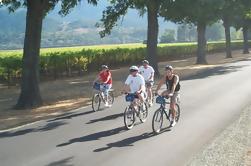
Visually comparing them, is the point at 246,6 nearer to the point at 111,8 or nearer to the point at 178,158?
the point at 111,8

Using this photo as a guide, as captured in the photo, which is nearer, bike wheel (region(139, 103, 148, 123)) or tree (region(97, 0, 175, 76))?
bike wheel (region(139, 103, 148, 123))

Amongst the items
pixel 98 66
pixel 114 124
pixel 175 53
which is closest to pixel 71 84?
pixel 98 66

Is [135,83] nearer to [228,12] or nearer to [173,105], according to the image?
[173,105]

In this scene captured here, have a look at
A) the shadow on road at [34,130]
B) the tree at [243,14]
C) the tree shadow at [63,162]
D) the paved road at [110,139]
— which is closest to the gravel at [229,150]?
the paved road at [110,139]

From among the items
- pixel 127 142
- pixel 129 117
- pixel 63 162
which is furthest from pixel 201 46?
pixel 63 162

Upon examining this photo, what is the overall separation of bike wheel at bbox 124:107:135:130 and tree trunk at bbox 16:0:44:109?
765 centimetres

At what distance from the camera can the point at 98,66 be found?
4250 cm

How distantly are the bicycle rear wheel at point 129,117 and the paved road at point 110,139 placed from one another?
18 centimetres

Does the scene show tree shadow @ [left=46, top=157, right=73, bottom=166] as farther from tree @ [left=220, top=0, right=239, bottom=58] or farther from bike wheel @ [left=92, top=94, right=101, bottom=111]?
tree @ [left=220, top=0, right=239, bottom=58]

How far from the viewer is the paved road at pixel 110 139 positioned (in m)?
11.0

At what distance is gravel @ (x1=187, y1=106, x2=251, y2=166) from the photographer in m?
10.3

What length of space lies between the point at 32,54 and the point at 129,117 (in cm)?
861

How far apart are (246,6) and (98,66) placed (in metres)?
18.2

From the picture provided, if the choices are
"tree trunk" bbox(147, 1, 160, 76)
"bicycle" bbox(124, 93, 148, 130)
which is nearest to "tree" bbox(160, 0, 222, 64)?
"tree trunk" bbox(147, 1, 160, 76)
